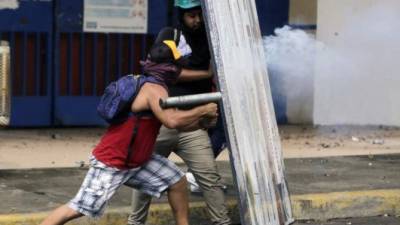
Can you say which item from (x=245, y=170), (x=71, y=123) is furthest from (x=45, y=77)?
(x=245, y=170)

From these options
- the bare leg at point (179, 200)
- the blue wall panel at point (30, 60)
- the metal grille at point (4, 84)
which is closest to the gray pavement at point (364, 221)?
the bare leg at point (179, 200)

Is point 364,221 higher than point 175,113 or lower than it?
lower

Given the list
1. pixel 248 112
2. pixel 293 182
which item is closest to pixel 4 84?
pixel 248 112

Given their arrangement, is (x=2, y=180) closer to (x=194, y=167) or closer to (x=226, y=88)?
(x=194, y=167)

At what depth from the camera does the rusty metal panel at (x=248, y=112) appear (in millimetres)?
6027

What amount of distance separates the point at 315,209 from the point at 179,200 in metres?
1.81

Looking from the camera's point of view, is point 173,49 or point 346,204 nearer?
point 173,49

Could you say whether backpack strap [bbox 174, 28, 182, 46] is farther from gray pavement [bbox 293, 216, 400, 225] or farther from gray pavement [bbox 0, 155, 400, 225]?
gray pavement [bbox 293, 216, 400, 225]

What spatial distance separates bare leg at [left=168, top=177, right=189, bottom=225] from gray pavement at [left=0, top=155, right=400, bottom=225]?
3.02ft

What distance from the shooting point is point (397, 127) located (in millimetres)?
11891

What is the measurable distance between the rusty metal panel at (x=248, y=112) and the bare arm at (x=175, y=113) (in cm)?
15

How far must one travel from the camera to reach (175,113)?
Answer: 19.2 ft

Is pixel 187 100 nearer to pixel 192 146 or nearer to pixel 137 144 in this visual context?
pixel 137 144

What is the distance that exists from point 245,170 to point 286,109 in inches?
216
